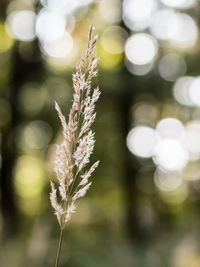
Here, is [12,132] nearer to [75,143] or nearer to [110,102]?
[110,102]

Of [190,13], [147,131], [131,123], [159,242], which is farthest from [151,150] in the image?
Result: [190,13]

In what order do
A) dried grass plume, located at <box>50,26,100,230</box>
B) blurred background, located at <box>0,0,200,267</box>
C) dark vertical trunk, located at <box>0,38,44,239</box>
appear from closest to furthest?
dried grass plume, located at <box>50,26,100,230</box> < blurred background, located at <box>0,0,200,267</box> < dark vertical trunk, located at <box>0,38,44,239</box>

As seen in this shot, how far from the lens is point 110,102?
9.39 meters

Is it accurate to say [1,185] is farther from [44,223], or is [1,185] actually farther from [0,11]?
[0,11]

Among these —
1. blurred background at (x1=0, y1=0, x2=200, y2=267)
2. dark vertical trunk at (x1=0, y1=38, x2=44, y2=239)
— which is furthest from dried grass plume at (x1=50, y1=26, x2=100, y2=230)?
dark vertical trunk at (x1=0, y1=38, x2=44, y2=239)

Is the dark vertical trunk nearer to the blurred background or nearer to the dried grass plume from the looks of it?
the blurred background

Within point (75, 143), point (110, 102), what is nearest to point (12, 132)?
point (110, 102)

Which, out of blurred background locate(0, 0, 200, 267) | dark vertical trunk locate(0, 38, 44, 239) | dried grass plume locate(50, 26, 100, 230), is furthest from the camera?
dark vertical trunk locate(0, 38, 44, 239)

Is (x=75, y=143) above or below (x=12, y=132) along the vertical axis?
above

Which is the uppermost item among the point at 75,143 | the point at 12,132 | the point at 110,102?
the point at 75,143

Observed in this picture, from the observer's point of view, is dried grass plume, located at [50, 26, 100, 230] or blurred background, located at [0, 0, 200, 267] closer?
dried grass plume, located at [50, 26, 100, 230]

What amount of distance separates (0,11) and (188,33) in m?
4.78

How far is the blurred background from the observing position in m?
8.45

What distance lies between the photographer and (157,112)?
34.8 ft
